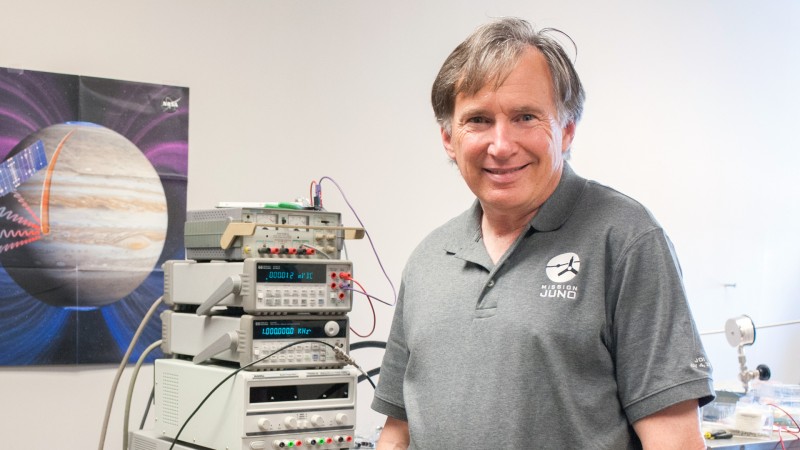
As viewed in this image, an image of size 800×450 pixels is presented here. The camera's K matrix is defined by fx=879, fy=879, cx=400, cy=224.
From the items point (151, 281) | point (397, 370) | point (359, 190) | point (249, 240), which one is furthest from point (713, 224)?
point (397, 370)

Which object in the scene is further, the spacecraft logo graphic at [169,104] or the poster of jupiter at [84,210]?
the spacecraft logo graphic at [169,104]

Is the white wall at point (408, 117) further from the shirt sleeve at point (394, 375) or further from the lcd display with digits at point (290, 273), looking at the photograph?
the shirt sleeve at point (394, 375)

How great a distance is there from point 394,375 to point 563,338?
1.31 ft

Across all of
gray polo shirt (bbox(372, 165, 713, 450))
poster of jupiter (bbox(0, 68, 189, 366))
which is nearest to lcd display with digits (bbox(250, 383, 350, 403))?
gray polo shirt (bbox(372, 165, 713, 450))

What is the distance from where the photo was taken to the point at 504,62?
1.28 m

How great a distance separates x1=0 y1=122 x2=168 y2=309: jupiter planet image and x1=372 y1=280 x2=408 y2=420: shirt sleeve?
5.84 feet

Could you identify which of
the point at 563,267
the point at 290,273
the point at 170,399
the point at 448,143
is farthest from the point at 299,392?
the point at 563,267

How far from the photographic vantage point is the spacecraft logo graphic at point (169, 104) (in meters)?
3.15

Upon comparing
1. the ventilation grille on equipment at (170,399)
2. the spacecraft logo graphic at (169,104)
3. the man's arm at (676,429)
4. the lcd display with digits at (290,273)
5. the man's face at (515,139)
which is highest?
the spacecraft logo graphic at (169,104)

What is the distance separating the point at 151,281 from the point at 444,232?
187 centimetres

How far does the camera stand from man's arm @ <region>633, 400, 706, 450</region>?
1.11m

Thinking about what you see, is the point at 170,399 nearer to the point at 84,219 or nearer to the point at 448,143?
the point at 84,219

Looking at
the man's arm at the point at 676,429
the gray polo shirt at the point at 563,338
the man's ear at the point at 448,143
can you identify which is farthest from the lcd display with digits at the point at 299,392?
the man's arm at the point at 676,429

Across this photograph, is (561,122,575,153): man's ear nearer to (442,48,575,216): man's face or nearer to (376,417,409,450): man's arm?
(442,48,575,216): man's face
